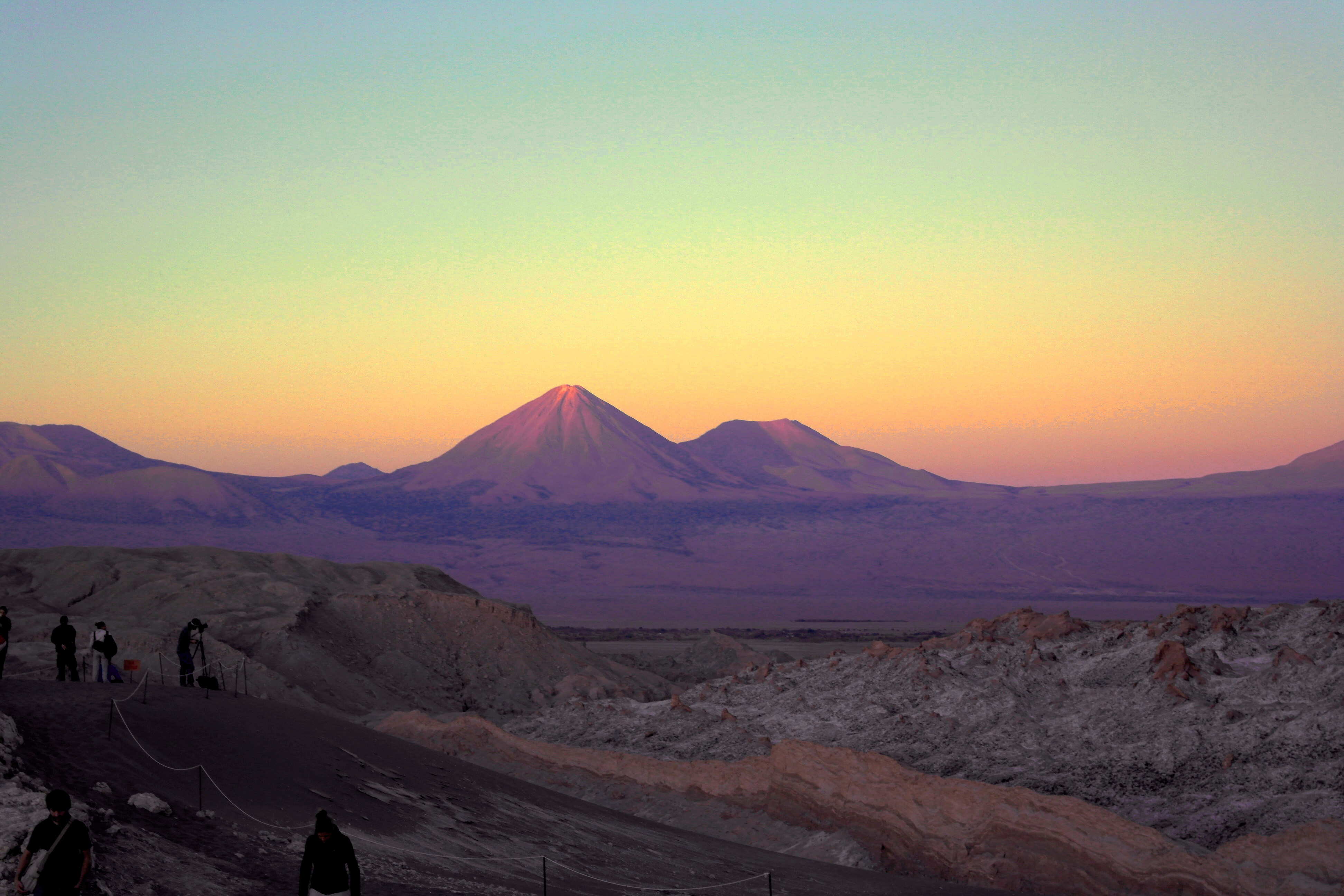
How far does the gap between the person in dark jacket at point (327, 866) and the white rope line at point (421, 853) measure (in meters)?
4.88

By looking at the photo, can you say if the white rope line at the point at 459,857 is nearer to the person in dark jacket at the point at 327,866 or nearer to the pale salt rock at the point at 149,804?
the pale salt rock at the point at 149,804

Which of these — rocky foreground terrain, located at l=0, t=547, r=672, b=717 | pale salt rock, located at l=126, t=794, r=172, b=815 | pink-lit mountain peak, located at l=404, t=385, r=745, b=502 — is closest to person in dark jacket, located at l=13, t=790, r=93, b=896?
pale salt rock, located at l=126, t=794, r=172, b=815

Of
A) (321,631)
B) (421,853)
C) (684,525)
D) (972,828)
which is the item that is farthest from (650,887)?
(684,525)

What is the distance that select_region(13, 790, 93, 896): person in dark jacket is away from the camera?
723 centimetres

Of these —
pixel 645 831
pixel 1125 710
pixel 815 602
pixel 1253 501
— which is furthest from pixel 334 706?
pixel 1253 501

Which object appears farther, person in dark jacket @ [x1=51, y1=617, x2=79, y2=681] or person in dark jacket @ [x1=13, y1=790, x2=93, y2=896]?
person in dark jacket @ [x1=51, y1=617, x2=79, y2=681]

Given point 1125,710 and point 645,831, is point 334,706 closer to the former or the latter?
point 645,831

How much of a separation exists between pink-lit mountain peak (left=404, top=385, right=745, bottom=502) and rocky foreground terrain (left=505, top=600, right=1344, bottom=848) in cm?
14295

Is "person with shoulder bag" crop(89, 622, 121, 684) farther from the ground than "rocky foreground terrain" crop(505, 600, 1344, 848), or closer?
farther from the ground

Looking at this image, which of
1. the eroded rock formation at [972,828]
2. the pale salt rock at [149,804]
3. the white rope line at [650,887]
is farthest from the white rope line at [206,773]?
the eroded rock formation at [972,828]

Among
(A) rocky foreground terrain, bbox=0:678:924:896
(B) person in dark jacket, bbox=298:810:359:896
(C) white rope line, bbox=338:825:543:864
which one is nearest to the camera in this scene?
(B) person in dark jacket, bbox=298:810:359:896

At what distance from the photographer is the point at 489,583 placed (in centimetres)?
12356

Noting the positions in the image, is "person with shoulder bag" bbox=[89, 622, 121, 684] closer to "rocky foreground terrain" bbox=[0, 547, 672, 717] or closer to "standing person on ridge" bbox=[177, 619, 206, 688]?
"standing person on ridge" bbox=[177, 619, 206, 688]

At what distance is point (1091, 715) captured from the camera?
802 inches
